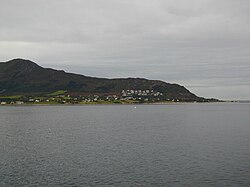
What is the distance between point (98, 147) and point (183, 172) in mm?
28151

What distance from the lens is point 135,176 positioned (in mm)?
48500

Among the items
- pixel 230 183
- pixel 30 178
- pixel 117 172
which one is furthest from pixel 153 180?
pixel 30 178

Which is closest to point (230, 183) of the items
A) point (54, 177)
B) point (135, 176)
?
point (135, 176)

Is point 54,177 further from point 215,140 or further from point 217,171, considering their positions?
point 215,140

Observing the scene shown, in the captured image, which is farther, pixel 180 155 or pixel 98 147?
pixel 98 147

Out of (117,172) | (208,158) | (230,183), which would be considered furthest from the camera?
(208,158)

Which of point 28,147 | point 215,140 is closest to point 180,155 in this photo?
point 215,140

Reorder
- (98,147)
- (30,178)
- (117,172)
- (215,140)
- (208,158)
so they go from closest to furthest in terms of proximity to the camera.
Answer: (30,178) < (117,172) < (208,158) < (98,147) < (215,140)

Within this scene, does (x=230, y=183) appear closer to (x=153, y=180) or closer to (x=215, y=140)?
(x=153, y=180)

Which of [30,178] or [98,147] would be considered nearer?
[30,178]

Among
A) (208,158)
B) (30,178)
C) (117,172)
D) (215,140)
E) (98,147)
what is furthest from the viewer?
(215,140)

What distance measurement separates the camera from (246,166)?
53188 mm

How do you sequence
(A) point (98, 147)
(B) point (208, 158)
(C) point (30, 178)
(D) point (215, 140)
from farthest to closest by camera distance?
(D) point (215, 140) → (A) point (98, 147) → (B) point (208, 158) → (C) point (30, 178)

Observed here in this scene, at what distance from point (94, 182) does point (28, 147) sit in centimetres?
3467
